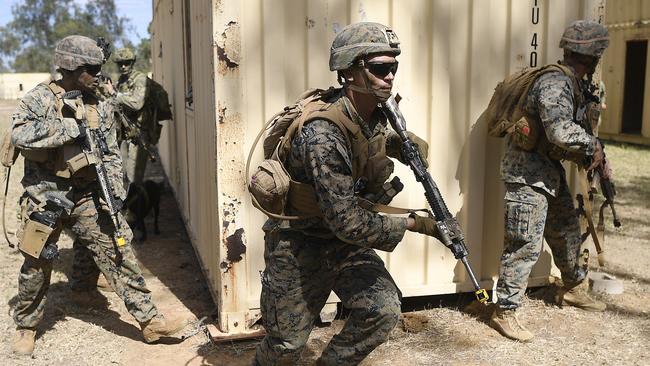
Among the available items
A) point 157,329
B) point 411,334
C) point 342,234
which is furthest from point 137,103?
point 342,234

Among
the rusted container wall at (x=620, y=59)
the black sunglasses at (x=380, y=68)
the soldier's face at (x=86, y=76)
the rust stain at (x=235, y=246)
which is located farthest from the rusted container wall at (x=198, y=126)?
the rusted container wall at (x=620, y=59)

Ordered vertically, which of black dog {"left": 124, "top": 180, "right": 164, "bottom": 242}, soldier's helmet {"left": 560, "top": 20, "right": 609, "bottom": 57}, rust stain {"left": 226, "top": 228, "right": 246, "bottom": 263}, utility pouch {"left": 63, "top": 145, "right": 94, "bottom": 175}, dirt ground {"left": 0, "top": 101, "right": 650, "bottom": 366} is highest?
soldier's helmet {"left": 560, "top": 20, "right": 609, "bottom": 57}

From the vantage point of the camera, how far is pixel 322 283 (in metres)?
3.31

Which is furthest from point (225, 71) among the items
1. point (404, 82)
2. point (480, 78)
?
point (480, 78)

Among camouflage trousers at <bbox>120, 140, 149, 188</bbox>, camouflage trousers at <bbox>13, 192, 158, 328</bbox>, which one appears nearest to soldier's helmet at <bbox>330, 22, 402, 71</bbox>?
camouflage trousers at <bbox>13, 192, 158, 328</bbox>

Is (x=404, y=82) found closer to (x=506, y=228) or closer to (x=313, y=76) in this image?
(x=313, y=76)

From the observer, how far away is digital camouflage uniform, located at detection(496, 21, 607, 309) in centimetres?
422

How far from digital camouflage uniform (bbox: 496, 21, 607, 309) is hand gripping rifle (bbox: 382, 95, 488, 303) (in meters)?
1.35

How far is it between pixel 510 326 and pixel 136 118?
5.10 metres

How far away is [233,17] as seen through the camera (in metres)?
4.23

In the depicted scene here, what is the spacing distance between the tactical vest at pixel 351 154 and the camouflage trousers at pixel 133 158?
17.7 ft

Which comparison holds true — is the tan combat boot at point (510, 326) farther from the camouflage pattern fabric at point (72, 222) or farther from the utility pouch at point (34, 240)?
the utility pouch at point (34, 240)

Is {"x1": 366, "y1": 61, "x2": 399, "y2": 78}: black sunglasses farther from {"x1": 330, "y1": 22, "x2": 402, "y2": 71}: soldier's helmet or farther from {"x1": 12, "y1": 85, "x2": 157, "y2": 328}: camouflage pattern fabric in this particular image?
{"x1": 12, "y1": 85, "x2": 157, "y2": 328}: camouflage pattern fabric

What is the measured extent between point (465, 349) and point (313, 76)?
6.73 feet
